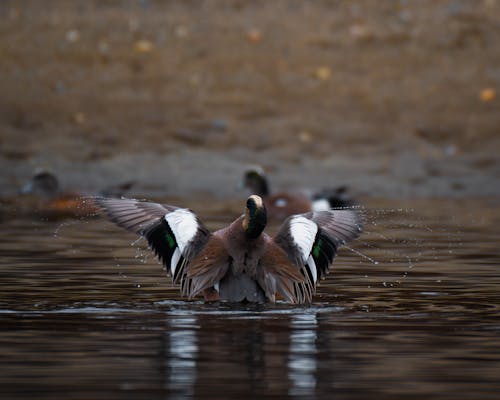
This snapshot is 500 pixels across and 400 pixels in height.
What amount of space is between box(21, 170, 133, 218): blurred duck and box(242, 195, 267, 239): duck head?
731cm

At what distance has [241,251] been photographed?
8578 millimetres

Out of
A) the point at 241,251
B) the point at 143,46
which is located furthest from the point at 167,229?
the point at 143,46

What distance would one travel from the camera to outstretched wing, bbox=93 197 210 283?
Result: 8.66m

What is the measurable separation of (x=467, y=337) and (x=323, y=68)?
13.4 metres

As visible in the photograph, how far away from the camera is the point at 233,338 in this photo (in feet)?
23.4

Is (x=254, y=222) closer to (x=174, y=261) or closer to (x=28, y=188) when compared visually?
(x=174, y=261)

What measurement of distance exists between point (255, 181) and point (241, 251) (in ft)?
26.9

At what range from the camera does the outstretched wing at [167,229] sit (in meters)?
8.66

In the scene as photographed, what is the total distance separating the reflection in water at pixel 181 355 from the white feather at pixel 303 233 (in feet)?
3.65

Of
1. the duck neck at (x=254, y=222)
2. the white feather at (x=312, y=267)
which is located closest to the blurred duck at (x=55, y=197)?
the white feather at (x=312, y=267)

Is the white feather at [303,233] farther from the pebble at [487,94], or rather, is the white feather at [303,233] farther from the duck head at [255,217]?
the pebble at [487,94]

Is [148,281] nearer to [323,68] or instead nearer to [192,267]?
[192,267]

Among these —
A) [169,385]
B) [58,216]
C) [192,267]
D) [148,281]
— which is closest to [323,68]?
[58,216]

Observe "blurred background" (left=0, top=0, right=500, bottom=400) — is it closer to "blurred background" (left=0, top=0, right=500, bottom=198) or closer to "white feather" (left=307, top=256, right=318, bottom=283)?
"blurred background" (left=0, top=0, right=500, bottom=198)
